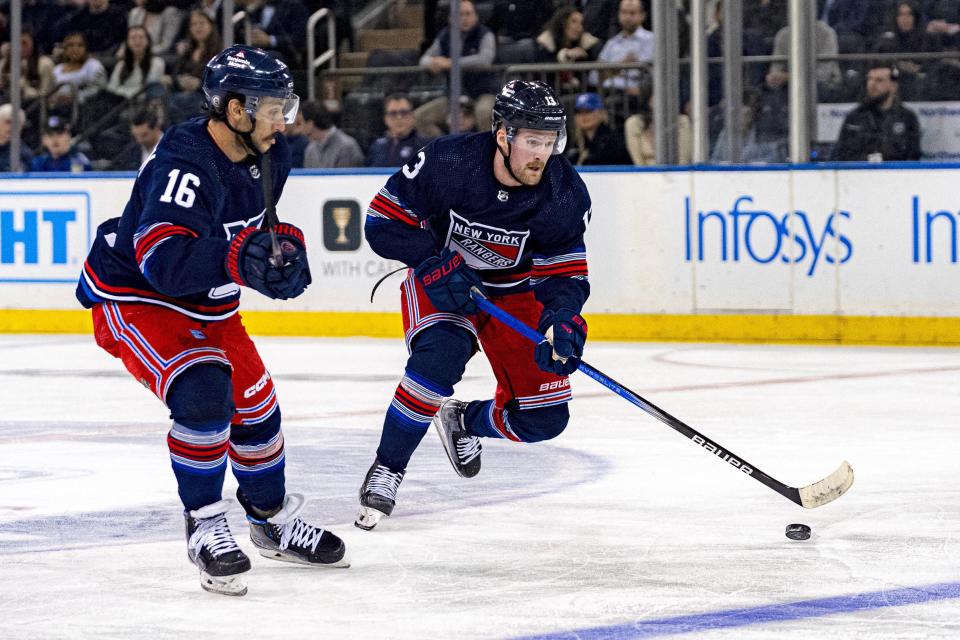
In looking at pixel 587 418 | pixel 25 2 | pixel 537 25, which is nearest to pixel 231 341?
pixel 587 418

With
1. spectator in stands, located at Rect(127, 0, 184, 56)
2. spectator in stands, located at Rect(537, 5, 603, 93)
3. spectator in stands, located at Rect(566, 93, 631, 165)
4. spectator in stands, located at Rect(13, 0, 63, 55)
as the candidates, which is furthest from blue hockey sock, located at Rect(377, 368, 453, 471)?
A: spectator in stands, located at Rect(13, 0, 63, 55)

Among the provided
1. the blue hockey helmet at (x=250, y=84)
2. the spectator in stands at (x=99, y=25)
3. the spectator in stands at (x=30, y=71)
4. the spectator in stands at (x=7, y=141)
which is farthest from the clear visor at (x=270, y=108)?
the spectator in stands at (x=99, y=25)

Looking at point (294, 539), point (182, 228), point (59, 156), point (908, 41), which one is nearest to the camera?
point (182, 228)

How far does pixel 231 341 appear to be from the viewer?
3.53m

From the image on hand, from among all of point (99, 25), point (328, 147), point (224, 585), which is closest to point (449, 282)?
point (224, 585)

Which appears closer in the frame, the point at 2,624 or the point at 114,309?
the point at 2,624

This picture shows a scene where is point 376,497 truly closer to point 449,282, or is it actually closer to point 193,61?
point 449,282

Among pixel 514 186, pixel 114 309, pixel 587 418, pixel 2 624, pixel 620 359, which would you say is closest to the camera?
pixel 2 624

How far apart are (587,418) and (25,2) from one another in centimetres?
610

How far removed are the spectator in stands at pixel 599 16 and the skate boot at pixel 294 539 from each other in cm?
595

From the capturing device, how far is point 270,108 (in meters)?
3.37

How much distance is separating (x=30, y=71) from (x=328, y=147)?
209 centimetres

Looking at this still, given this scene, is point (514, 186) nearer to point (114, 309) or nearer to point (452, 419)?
point (452, 419)

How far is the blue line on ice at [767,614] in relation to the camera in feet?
9.59
